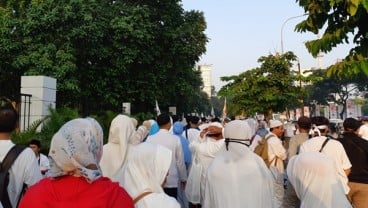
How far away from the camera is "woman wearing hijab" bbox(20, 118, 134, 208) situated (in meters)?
1.98

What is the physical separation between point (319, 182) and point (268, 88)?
16.6 metres

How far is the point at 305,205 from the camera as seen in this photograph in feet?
13.0

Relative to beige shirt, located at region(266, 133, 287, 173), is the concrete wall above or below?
above

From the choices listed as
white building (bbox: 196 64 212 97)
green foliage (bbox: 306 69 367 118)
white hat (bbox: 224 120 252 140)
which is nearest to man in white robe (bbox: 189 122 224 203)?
white hat (bbox: 224 120 252 140)

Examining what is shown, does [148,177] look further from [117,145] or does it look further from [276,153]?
[276,153]

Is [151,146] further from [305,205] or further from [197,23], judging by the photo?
[197,23]

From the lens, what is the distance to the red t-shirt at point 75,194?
196cm

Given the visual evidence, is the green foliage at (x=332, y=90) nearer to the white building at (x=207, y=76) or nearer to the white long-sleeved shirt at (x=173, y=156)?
the white long-sleeved shirt at (x=173, y=156)

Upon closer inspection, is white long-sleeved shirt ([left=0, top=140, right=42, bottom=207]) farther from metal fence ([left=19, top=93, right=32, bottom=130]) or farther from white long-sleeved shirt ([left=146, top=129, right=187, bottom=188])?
metal fence ([left=19, top=93, right=32, bottom=130])

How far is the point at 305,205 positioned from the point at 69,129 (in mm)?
2634

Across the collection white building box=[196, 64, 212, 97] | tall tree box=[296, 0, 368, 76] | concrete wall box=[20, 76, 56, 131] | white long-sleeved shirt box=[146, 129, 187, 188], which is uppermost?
white building box=[196, 64, 212, 97]

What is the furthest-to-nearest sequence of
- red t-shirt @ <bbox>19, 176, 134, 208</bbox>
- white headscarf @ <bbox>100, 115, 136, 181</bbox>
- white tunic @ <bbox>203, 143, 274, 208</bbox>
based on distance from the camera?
white headscarf @ <bbox>100, 115, 136, 181</bbox>
white tunic @ <bbox>203, 143, 274, 208</bbox>
red t-shirt @ <bbox>19, 176, 134, 208</bbox>

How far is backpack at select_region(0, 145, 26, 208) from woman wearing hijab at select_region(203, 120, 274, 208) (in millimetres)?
1670

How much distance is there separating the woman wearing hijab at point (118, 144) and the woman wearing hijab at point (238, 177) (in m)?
0.90
